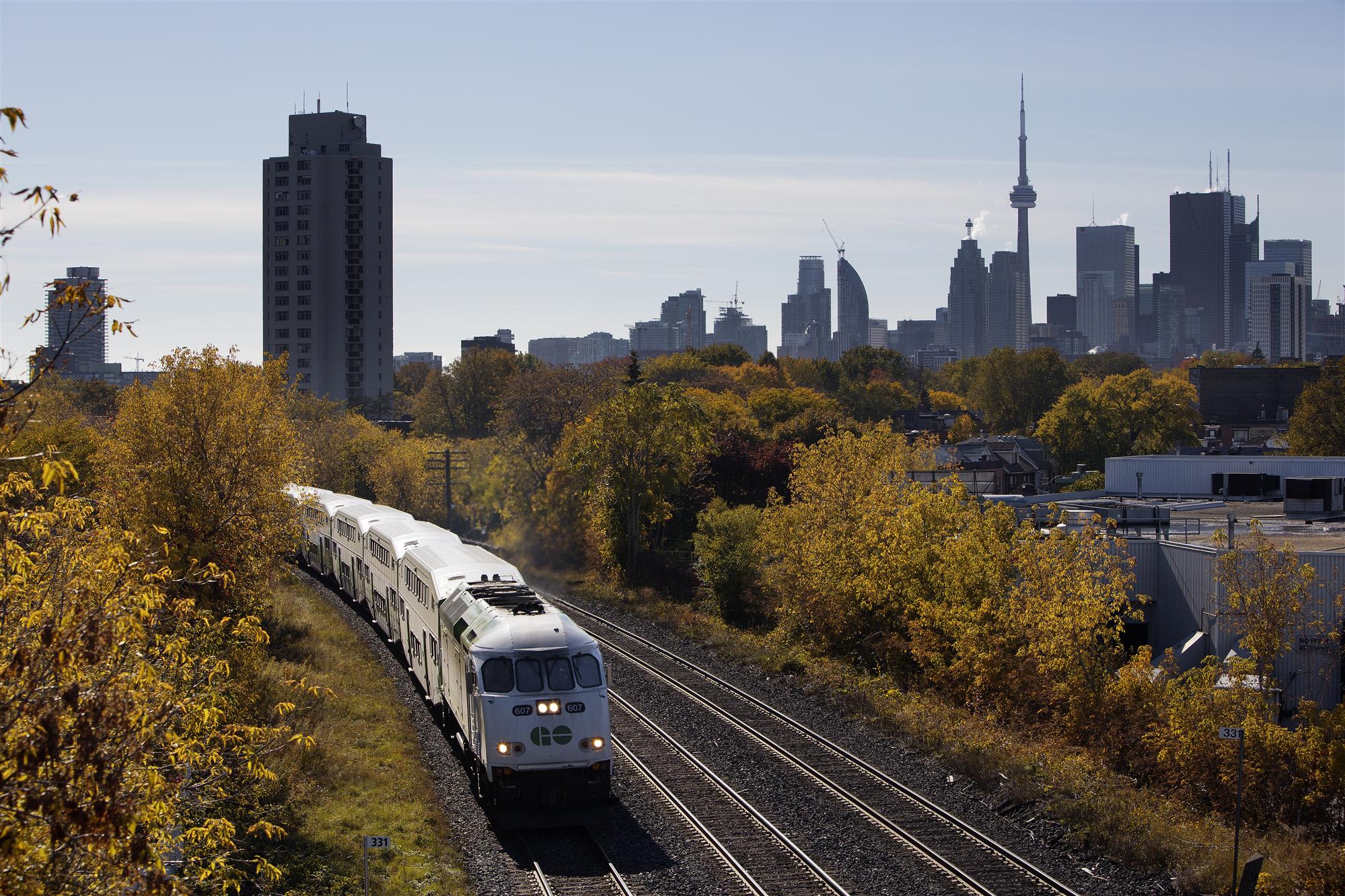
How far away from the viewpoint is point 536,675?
1823cm

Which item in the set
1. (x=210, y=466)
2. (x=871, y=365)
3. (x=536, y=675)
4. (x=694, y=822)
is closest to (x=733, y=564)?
(x=210, y=466)

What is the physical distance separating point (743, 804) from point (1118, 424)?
271 ft

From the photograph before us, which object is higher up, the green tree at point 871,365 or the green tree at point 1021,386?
the green tree at point 871,365

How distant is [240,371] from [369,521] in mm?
11305

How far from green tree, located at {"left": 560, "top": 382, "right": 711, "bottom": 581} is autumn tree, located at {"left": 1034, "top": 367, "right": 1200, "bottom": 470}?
2126 inches

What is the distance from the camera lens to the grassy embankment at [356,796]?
16.0m

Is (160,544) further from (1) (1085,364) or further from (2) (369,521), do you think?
(1) (1085,364)

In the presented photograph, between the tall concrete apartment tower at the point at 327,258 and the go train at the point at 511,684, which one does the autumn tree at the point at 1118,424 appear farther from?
the tall concrete apartment tower at the point at 327,258

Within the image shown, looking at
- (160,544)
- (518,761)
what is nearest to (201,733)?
(518,761)

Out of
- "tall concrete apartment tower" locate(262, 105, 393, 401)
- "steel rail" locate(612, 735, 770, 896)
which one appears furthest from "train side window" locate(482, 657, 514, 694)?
"tall concrete apartment tower" locate(262, 105, 393, 401)

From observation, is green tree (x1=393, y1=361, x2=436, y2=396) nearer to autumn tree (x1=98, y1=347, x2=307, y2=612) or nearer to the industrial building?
the industrial building

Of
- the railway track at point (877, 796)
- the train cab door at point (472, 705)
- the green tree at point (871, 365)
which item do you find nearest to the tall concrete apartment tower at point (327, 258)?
the green tree at point (871, 365)

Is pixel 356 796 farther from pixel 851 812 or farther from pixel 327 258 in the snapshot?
pixel 327 258

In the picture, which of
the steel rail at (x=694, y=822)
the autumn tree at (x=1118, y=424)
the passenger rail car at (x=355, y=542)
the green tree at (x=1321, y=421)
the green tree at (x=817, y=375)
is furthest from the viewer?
the green tree at (x=817, y=375)
